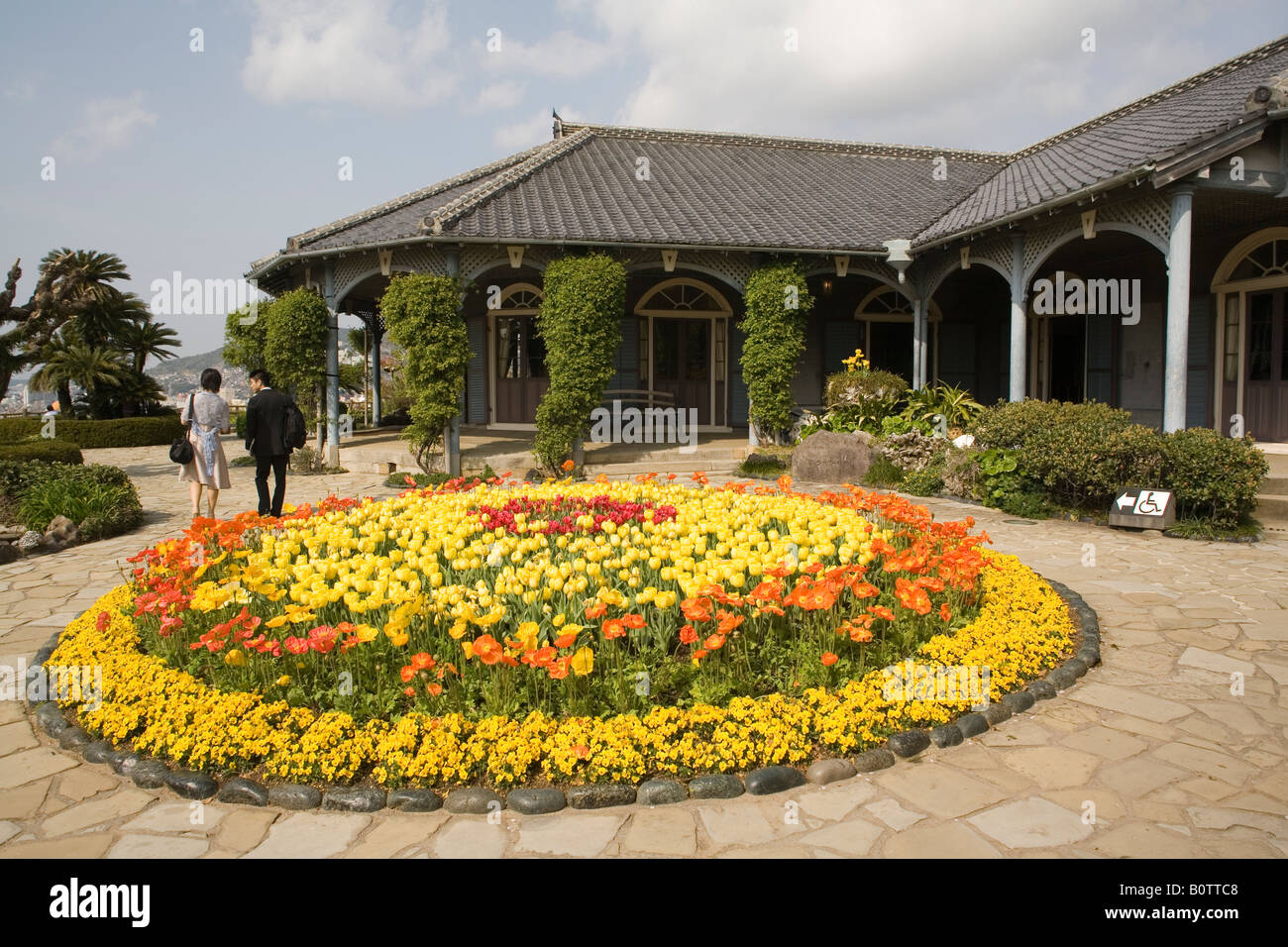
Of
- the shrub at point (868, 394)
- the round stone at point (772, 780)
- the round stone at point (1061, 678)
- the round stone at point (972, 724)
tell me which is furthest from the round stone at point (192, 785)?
the shrub at point (868, 394)

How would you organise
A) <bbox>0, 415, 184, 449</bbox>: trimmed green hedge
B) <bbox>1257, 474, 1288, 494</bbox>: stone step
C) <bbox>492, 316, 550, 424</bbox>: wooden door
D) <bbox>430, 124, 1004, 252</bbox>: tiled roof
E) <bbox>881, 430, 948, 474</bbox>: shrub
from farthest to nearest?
<bbox>0, 415, 184, 449</bbox>: trimmed green hedge, <bbox>492, 316, 550, 424</bbox>: wooden door, <bbox>430, 124, 1004, 252</bbox>: tiled roof, <bbox>881, 430, 948, 474</bbox>: shrub, <bbox>1257, 474, 1288, 494</bbox>: stone step

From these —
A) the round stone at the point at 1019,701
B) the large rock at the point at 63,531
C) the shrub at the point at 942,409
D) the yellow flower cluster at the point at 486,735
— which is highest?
the shrub at the point at 942,409

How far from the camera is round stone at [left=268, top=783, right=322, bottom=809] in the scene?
10.1ft

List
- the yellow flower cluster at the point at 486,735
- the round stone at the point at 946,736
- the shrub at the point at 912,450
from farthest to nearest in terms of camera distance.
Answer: the shrub at the point at 912,450, the round stone at the point at 946,736, the yellow flower cluster at the point at 486,735

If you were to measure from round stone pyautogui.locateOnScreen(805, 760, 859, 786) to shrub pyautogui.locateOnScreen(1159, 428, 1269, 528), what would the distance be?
6.29m

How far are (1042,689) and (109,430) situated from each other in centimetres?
2416

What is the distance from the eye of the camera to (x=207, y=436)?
7965mm

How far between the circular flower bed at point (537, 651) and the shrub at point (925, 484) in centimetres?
532

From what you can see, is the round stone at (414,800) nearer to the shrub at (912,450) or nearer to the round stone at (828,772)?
the round stone at (828,772)

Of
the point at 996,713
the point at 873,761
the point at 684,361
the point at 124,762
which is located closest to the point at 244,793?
the point at 124,762

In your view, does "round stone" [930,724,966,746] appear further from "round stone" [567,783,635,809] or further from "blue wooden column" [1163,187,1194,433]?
"blue wooden column" [1163,187,1194,433]

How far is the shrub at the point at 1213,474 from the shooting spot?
7668mm

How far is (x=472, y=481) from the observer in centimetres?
813

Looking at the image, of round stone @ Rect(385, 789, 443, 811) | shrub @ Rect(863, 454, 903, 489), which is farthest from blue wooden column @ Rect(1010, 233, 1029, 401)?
round stone @ Rect(385, 789, 443, 811)
